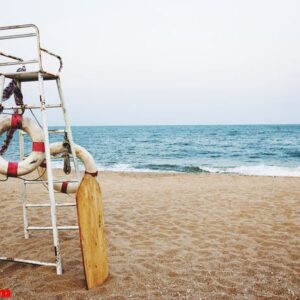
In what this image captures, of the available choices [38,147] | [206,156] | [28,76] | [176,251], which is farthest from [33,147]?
[206,156]

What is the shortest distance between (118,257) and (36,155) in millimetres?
1961

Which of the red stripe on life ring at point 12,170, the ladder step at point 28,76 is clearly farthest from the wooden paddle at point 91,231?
the ladder step at point 28,76

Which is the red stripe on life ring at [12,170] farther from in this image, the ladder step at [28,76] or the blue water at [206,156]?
the blue water at [206,156]

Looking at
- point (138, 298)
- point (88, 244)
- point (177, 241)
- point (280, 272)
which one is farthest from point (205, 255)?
point (88, 244)

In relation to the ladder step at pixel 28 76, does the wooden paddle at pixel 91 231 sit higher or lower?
lower

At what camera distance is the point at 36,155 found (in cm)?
401

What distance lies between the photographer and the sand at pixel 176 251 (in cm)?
378

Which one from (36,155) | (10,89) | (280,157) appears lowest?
(280,157)

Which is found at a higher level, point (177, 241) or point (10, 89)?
point (10, 89)

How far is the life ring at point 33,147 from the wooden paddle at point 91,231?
74 cm

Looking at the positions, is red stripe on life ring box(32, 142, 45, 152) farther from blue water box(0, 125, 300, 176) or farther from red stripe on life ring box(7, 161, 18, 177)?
blue water box(0, 125, 300, 176)

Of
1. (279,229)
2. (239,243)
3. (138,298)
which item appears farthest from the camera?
(279,229)

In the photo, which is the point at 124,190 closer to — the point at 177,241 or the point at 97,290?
the point at 177,241

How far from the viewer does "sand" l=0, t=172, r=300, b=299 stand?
378cm
